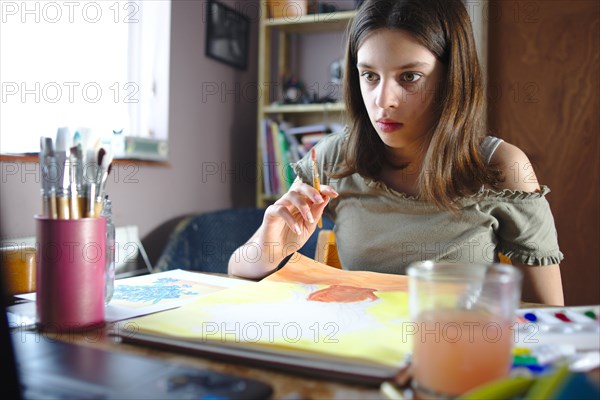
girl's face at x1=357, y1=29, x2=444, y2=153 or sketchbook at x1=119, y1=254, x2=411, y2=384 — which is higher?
girl's face at x1=357, y1=29, x2=444, y2=153

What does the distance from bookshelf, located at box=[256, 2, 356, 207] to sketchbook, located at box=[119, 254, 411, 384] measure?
1.52 metres

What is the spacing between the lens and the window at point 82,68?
1.49 m

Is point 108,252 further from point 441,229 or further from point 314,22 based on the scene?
point 314,22

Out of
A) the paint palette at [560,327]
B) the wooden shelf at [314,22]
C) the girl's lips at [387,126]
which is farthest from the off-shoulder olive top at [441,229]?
the wooden shelf at [314,22]

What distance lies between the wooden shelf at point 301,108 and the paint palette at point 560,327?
164cm

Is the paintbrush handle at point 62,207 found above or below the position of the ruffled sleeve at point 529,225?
above

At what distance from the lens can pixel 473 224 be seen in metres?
1.15

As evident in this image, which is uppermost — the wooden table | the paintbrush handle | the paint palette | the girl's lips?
the girl's lips

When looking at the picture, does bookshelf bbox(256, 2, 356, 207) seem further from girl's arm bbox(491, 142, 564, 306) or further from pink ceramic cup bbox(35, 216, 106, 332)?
pink ceramic cup bbox(35, 216, 106, 332)

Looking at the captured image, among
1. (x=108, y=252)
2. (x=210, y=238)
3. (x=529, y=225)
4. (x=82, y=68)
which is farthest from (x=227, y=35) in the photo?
(x=108, y=252)

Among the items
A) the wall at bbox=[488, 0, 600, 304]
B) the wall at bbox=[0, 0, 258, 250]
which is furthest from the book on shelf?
the wall at bbox=[488, 0, 600, 304]

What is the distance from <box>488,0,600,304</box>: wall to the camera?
6.61 feet

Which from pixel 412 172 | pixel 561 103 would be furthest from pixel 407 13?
pixel 561 103

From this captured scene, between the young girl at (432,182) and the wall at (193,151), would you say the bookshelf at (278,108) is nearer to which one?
the wall at (193,151)
